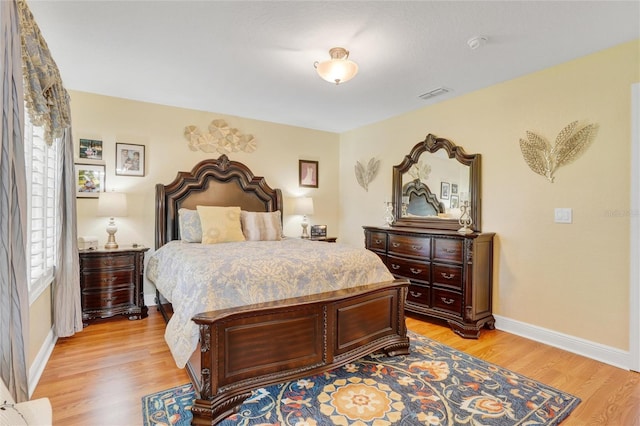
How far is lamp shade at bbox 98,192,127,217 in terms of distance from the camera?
3498 millimetres

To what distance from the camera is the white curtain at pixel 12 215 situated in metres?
1.28

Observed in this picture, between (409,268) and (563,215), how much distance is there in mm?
1572

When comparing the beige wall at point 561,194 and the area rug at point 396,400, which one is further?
the beige wall at point 561,194

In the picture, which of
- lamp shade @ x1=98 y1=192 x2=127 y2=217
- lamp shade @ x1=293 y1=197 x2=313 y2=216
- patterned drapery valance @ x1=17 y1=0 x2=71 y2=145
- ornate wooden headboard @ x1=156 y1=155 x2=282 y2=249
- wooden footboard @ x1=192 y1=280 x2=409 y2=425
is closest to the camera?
patterned drapery valance @ x1=17 y1=0 x2=71 y2=145

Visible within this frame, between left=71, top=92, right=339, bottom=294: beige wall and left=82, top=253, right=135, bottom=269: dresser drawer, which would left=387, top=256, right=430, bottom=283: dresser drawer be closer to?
left=71, top=92, right=339, bottom=294: beige wall

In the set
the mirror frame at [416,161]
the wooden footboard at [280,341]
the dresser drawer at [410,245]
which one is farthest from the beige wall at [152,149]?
the wooden footboard at [280,341]

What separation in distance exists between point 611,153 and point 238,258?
314 cm

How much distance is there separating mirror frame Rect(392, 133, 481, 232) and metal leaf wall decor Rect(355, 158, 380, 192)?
0.44 meters

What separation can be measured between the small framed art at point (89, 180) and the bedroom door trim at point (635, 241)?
523 cm

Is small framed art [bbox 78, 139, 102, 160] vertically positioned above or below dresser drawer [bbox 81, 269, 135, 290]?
above

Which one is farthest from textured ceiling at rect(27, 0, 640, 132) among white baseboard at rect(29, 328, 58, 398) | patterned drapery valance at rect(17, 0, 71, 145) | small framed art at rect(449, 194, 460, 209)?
white baseboard at rect(29, 328, 58, 398)

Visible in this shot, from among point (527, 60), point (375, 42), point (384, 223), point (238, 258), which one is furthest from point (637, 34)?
point (238, 258)

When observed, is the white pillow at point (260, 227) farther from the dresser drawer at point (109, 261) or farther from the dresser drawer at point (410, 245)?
the dresser drawer at point (410, 245)

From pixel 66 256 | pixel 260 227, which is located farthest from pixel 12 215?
pixel 260 227
